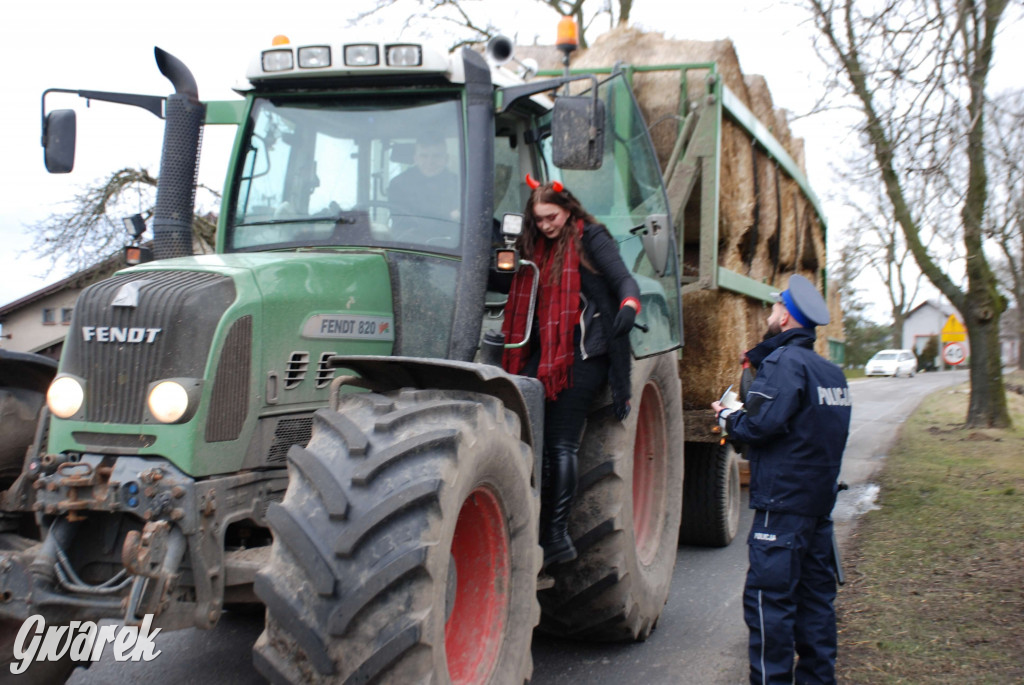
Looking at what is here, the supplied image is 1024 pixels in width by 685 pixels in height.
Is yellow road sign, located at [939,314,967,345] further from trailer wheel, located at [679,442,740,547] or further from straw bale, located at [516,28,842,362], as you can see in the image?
trailer wheel, located at [679,442,740,547]

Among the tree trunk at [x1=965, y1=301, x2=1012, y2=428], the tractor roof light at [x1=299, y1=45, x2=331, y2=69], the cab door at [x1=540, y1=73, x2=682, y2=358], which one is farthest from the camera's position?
the tree trunk at [x1=965, y1=301, x2=1012, y2=428]

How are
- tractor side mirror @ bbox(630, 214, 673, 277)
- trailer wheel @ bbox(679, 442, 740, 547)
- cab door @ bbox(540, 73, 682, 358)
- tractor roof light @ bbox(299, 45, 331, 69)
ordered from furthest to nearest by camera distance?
trailer wheel @ bbox(679, 442, 740, 547)
cab door @ bbox(540, 73, 682, 358)
tractor side mirror @ bbox(630, 214, 673, 277)
tractor roof light @ bbox(299, 45, 331, 69)

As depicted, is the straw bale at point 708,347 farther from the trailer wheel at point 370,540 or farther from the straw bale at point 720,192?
the trailer wheel at point 370,540

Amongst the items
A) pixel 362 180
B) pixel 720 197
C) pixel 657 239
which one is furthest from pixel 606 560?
pixel 720 197

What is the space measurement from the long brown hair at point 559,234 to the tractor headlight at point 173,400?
1717 millimetres

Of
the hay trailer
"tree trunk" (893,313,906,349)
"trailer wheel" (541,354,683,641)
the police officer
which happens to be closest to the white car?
"tree trunk" (893,313,906,349)

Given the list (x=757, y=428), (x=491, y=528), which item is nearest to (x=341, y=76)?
(x=491, y=528)

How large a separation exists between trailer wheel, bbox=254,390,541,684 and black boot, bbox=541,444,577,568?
97 cm

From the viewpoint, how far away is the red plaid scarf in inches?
164

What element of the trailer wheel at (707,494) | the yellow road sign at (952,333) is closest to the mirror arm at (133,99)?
the trailer wheel at (707,494)

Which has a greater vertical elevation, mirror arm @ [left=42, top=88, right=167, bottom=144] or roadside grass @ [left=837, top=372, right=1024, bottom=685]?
mirror arm @ [left=42, top=88, right=167, bottom=144]

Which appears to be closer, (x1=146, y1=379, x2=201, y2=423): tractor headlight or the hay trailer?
(x1=146, y1=379, x2=201, y2=423): tractor headlight

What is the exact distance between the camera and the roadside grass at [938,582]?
4.38 m

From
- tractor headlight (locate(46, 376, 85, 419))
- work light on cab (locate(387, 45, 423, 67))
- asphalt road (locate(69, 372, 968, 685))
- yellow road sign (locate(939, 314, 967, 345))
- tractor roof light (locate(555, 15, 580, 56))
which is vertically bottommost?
asphalt road (locate(69, 372, 968, 685))
